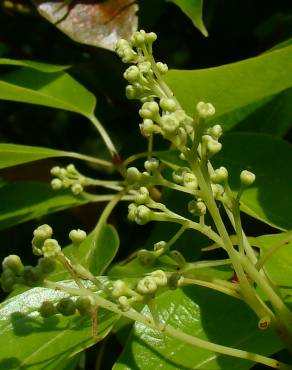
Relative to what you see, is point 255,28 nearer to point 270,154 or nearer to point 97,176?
point 97,176

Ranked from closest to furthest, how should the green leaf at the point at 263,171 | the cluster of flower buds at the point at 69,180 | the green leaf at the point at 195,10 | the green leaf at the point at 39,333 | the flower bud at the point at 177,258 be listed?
the flower bud at the point at 177,258 → the green leaf at the point at 39,333 → the green leaf at the point at 263,171 → the green leaf at the point at 195,10 → the cluster of flower buds at the point at 69,180

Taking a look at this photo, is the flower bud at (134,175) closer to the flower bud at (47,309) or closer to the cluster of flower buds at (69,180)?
the flower bud at (47,309)

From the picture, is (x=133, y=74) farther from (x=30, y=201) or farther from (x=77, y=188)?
(x=30, y=201)

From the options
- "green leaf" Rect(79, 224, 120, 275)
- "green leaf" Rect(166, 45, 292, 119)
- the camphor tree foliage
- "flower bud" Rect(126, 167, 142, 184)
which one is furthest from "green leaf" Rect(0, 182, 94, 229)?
A: "flower bud" Rect(126, 167, 142, 184)

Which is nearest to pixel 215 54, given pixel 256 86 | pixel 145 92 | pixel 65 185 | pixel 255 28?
pixel 255 28

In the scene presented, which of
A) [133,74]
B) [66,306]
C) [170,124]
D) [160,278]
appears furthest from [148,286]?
[133,74]

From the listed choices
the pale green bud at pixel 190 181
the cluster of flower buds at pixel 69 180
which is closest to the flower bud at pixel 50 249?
the pale green bud at pixel 190 181
